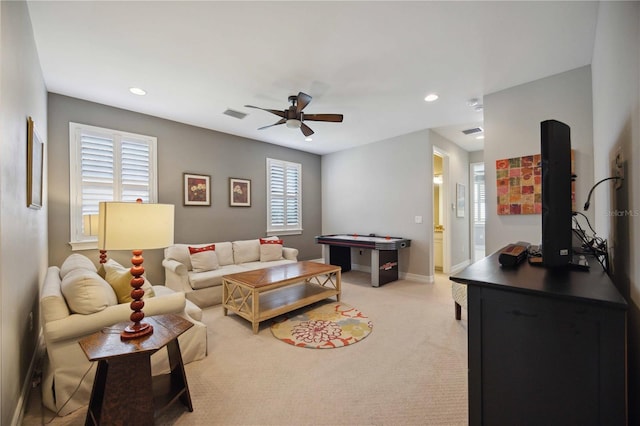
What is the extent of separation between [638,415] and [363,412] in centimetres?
126

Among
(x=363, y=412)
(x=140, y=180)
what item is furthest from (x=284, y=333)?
(x=140, y=180)

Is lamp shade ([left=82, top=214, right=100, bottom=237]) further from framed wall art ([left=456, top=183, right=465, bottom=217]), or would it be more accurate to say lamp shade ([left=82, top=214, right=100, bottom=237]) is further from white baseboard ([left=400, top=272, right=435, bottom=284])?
framed wall art ([left=456, top=183, right=465, bottom=217])

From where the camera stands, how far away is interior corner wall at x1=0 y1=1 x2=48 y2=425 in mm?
1406

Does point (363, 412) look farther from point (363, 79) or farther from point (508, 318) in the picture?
point (363, 79)

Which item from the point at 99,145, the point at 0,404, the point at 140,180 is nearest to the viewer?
the point at 0,404

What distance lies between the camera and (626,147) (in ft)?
4.30

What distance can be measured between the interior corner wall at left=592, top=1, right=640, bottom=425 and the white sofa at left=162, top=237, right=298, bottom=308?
372 cm

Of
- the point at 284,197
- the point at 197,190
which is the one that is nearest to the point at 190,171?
the point at 197,190

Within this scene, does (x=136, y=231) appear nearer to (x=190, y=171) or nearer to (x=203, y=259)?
(x=203, y=259)

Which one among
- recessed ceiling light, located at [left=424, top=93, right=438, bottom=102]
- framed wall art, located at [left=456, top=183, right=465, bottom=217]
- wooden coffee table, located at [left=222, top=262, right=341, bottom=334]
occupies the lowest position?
wooden coffee table, located at [left=222, top=262, right=341, bottom=334]

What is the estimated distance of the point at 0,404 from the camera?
131 centimetres

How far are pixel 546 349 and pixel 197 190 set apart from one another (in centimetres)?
468

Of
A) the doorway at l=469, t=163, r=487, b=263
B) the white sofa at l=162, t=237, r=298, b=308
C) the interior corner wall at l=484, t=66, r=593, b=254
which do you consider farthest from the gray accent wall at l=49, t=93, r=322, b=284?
the interior corner wall at l=484, t=66, r=593, b=254

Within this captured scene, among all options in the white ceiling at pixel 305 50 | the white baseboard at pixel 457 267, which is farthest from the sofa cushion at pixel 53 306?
the white baseboard at pixel 457 267
